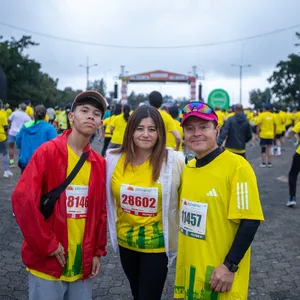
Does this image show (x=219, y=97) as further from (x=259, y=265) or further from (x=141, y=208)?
(x=141, y=208)

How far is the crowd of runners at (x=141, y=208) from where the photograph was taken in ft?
6.99

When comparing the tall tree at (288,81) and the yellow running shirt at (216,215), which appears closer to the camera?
the yellow running shirt at (216,215)

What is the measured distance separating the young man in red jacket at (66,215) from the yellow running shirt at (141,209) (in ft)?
0.55

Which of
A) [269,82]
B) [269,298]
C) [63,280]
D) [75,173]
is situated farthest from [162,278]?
[269,82]

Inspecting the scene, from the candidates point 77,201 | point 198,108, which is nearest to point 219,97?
point 198,108

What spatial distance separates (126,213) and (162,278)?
1.82 feet

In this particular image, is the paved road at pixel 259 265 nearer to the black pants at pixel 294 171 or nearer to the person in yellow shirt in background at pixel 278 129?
the black pants at pixel 294 171

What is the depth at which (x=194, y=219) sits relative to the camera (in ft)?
7.29

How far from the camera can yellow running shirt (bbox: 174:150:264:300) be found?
207 cm

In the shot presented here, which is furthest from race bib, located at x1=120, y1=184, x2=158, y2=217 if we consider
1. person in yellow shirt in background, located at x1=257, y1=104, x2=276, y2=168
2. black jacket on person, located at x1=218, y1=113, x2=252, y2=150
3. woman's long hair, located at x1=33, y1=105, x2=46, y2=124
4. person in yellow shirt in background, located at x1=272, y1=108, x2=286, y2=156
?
person in yellow shirt in background, located at x1=272, y1=108, x2=286, y2=156

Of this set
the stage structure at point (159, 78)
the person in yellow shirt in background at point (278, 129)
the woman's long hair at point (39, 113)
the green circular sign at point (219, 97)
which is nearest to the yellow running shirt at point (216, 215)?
the woman's long hair at point (39, 113)

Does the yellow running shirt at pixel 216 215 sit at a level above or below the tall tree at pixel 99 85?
below

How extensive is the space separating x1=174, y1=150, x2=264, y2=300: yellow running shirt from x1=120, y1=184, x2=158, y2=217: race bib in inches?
16.1

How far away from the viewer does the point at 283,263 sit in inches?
183
